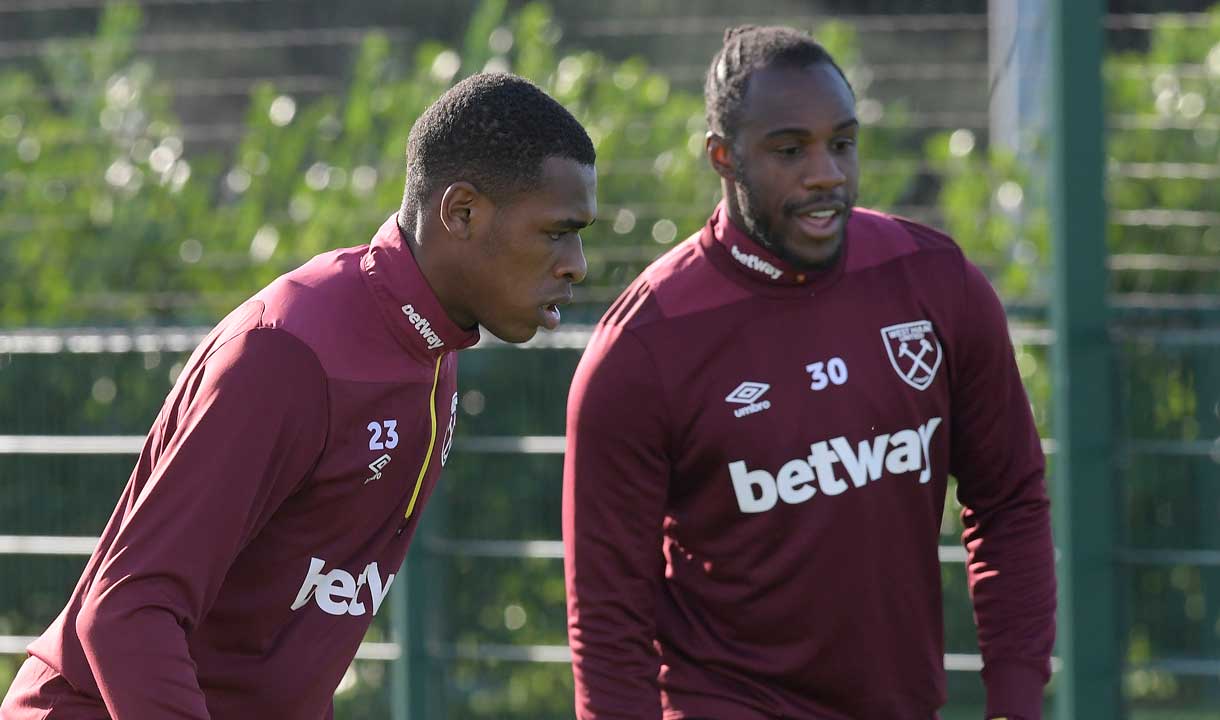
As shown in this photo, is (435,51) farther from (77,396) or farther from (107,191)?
(77,396)

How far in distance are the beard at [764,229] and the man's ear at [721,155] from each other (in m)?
0.03

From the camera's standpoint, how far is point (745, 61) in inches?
146

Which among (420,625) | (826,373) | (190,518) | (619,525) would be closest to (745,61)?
(826,373)

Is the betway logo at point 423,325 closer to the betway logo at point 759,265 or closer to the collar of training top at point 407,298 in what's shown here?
the collar of training top at point 407,298

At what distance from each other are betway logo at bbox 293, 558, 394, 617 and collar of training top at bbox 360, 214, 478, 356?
371mm

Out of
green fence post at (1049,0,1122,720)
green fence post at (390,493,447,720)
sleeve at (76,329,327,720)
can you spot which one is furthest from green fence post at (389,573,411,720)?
sleeve at (76,329,327,720)

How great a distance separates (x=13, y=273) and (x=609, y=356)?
390cm

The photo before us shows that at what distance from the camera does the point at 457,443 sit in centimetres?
545

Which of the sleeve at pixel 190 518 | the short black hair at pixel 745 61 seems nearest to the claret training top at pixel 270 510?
the sleeve at pixel 190 518

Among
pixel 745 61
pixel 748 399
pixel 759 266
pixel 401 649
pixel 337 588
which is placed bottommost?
pixel 401 649

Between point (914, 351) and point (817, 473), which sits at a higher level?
point (914, 351)

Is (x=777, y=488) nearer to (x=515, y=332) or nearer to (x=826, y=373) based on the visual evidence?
(x=826, y=373)

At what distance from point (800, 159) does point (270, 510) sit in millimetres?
1342

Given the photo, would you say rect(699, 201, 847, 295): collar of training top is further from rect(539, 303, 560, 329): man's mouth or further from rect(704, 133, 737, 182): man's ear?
rect(539, 303, 560, 329): man's mouth
